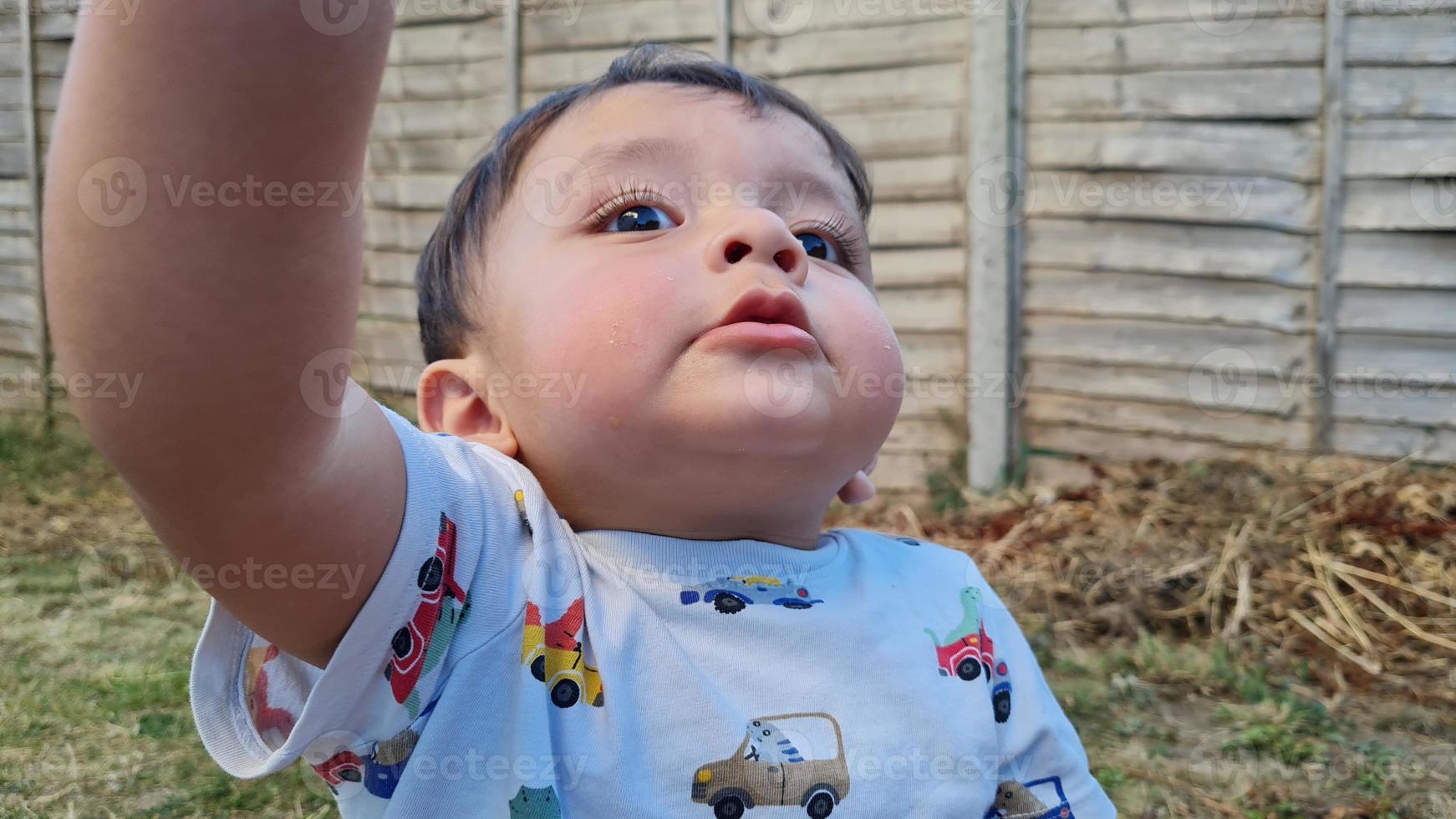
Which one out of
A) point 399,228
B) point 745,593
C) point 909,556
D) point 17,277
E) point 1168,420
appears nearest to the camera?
point 745,593

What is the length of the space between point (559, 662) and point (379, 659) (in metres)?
0.21

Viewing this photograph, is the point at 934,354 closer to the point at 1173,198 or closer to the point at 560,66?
the point at 1173,198

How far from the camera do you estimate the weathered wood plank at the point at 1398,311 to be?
179 inches

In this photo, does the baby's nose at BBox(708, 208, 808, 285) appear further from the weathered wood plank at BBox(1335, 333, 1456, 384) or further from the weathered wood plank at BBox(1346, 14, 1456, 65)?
the weathered wood plank at BBox(1346, 14, 1456, 65)

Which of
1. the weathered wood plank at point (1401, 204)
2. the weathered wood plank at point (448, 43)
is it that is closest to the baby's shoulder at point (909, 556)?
the weathered wood plank at point (1401, 204)

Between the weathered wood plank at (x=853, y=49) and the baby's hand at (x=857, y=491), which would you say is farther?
the weathered wood plank at (x=853, y=49)

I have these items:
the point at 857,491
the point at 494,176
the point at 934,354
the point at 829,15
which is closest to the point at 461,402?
the point at 494,176

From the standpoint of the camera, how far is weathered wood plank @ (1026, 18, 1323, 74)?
4.71 meters

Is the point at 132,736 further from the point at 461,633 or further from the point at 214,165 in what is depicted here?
the point at 214,165

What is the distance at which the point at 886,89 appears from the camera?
536 cm

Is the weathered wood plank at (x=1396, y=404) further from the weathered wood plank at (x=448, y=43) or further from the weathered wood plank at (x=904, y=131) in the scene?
the weathered wood plank at (x=448, y=43)

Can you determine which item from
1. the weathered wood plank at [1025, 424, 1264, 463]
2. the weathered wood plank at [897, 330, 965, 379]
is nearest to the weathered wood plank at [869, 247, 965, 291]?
the weathered wood plank at [897, 330, 965, 379]

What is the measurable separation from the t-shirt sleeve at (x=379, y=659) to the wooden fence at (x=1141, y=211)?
169 inches

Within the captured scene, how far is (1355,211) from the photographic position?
15.3 ft
